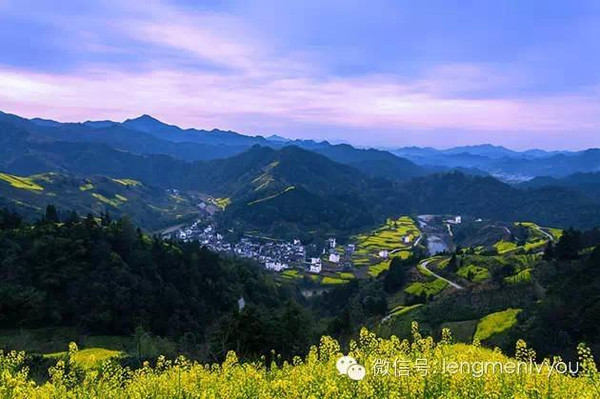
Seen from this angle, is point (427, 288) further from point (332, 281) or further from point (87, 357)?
point (87, 357)

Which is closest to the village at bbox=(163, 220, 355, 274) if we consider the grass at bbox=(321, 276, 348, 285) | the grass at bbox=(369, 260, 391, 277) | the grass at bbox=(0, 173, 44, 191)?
the grass at bbox=(369, 260, 391, 277)

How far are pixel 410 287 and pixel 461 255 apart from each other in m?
14.2

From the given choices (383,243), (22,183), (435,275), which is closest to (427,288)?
(435,275)

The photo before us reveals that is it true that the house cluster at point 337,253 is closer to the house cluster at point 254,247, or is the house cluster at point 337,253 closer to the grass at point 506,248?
the house cluster at point 254,247

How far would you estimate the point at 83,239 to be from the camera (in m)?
51.4

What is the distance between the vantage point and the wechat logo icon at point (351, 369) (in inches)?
251

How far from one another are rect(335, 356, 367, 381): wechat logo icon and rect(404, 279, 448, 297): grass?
53.1 metres

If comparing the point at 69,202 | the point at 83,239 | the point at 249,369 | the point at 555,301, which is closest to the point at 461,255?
the point at 555,301

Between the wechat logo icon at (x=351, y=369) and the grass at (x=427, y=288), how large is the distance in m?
53.1

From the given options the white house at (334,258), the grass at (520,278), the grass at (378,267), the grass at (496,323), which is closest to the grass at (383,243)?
the grass at (378,267)

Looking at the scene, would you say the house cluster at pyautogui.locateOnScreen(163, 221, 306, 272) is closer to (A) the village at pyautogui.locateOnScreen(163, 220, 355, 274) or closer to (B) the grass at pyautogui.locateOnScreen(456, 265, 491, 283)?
(A) the village at pyautogui.locateOnScreen(163, 220, 355, 274)

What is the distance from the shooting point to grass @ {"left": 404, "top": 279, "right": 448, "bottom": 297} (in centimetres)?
5865

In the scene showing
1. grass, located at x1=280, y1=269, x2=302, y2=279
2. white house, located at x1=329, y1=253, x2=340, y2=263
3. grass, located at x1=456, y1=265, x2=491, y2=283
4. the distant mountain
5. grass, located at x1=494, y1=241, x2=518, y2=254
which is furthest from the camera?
the distant mountain

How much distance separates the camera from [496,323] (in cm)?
3775
